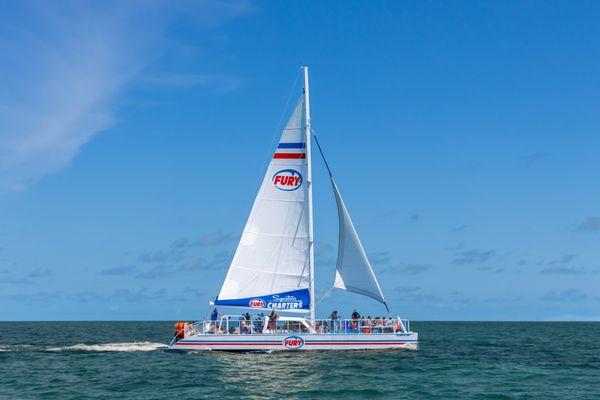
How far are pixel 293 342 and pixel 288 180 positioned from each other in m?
10.4

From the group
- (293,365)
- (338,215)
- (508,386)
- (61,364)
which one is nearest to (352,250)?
(338,215)

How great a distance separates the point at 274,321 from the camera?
43906 mm

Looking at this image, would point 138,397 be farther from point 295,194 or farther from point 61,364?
point 295,194

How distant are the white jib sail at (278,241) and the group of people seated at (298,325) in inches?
52.7

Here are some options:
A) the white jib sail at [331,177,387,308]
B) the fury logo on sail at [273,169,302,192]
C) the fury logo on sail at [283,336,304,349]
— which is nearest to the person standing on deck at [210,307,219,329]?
the fury logo on sail at [283,336,304,349]

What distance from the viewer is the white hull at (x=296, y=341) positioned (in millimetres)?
42469

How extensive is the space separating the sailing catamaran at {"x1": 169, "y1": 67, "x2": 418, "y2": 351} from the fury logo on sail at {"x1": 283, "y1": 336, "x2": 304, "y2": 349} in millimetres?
1349

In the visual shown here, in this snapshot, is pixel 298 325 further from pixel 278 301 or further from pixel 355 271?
pixel 355 271

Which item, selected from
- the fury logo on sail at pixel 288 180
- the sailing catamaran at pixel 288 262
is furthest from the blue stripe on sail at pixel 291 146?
the fury logo on sail at pixel 288 180

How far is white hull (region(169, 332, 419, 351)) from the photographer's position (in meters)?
42.5

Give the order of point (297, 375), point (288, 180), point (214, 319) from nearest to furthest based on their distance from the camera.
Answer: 1. point (297, 375)
2. point (214, 319)
3. point (288, 180)

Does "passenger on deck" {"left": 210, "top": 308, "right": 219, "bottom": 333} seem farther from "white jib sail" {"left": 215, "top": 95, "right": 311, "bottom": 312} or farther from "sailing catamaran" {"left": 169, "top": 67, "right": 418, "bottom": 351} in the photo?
"white jib sail" {"left": 215, "top": 95, "right": 311, "bottom": 312}

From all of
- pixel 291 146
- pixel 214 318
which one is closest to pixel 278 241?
pixel 291 146

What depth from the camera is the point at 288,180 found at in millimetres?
45312
